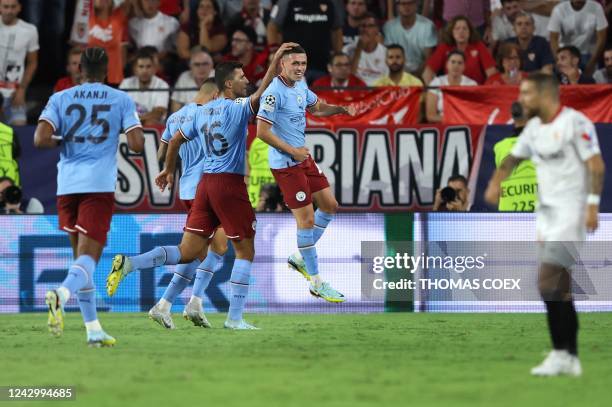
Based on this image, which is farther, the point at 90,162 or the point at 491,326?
the point at 491,326

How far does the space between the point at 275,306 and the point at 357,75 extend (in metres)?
5.54

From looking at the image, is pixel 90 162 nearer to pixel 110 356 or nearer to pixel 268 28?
pixel 110 356

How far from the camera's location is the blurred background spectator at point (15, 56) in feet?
61.8

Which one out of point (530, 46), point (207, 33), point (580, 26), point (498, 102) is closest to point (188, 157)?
point (498, 102)

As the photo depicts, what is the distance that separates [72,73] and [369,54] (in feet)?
15.0

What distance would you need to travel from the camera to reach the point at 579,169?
8.45 m

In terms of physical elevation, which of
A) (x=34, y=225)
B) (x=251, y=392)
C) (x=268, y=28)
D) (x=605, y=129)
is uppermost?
(x=268, y=28)

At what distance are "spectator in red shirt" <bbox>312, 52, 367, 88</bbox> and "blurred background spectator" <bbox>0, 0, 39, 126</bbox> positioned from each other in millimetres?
4407

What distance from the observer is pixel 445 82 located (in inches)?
730

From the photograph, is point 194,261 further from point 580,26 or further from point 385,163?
point 580,26

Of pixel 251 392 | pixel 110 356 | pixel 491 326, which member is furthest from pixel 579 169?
pixel 491 326

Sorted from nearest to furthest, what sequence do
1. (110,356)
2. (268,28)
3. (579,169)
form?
(579,169), (110,356), (268,28)

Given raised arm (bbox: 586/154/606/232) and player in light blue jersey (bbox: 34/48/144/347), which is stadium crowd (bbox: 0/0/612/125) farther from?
raised arm (bbox: 586/154/606/232)

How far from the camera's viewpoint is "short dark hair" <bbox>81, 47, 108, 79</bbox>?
10.3m
